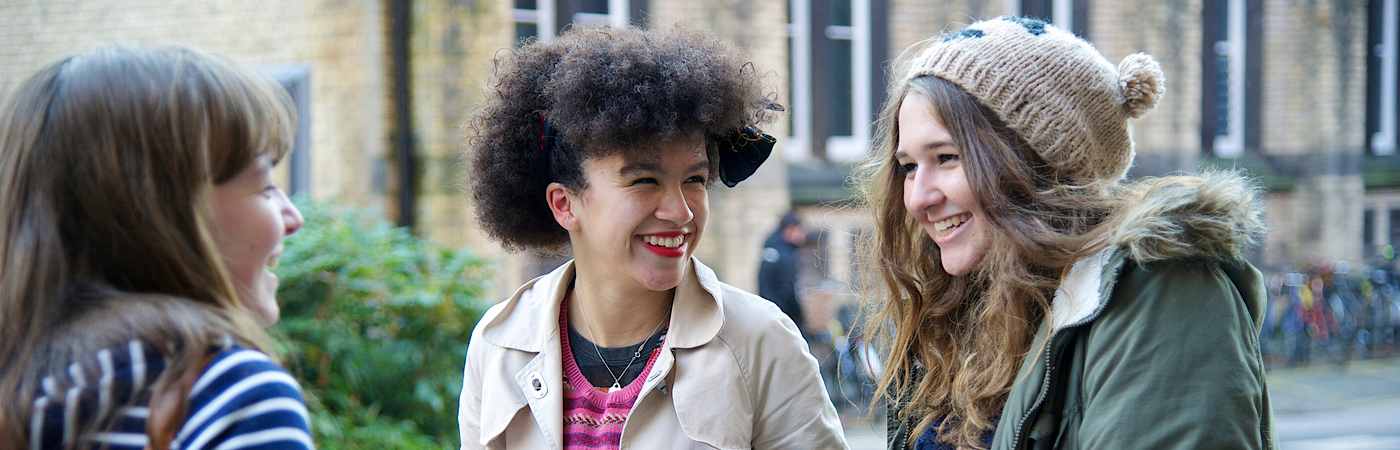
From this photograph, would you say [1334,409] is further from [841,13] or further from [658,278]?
[658,278]

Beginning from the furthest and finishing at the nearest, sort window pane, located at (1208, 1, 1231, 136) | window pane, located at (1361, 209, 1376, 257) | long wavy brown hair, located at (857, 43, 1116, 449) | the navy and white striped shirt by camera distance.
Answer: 1. window pane, located at (1361, 209, 1376, 257)
2. window pane, located at (1208, 1, 1231, 136)
3. long wavy brown hair, located at (857, 43, 1116, 449)
4. the navy and white striped shirt

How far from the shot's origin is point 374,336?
556cm

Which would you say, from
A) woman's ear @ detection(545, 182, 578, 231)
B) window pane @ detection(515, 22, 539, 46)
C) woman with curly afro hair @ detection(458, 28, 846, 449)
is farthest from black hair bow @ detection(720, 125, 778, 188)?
window pane @ detection(515, 22, 539, 46)

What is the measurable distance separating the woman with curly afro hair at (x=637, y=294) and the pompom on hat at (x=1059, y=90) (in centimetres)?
54

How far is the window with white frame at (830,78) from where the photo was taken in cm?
1124

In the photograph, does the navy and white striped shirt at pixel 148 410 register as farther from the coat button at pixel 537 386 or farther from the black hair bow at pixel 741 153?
the black hair bow at pixel 741 153

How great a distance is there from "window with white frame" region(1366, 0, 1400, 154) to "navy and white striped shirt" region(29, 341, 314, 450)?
15662mm

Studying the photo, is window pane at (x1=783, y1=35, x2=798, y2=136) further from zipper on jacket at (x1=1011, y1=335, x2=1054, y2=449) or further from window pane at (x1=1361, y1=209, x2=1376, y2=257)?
→ zipper on jacket at (x1=1011, y1=335, x2=1054, y2=449)

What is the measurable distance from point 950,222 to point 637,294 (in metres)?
0.66

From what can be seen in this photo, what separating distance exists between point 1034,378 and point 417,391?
3.77 m

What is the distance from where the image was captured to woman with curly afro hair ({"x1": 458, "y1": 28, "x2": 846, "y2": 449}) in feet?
8.08

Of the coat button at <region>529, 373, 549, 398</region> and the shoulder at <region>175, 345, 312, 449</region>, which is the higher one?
the shoulder at <region>175, 345, 312, 449</region>

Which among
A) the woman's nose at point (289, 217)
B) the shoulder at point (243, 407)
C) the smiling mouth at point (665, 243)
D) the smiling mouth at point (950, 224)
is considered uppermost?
the woman's nose at point (289, 217)

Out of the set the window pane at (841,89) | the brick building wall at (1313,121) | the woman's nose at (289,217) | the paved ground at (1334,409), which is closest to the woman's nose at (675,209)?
the woman's nose at (289,217)
